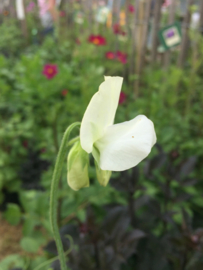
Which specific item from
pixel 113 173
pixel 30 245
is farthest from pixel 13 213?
pixel 113 173

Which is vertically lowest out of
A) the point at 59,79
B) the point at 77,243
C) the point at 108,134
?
the point at 77,243

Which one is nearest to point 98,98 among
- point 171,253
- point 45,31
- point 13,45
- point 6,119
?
point 171,253

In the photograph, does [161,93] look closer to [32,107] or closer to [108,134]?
[32,107]

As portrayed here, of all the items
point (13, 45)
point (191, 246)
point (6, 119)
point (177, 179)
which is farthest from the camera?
point (13, 45)

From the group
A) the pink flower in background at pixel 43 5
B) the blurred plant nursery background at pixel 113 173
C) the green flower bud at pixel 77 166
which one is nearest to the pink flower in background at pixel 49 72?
the blurred plant nursery background at pixel 113 173

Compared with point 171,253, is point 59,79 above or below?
above

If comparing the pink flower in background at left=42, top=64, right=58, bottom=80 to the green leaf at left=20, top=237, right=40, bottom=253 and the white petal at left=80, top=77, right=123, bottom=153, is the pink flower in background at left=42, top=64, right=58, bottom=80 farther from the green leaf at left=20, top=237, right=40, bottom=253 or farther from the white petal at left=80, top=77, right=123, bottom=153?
the white petal at left=80, top=77, right=123, bottom=153

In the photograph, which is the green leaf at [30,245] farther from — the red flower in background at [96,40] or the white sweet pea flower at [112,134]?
the red flower in background at [96,40]
